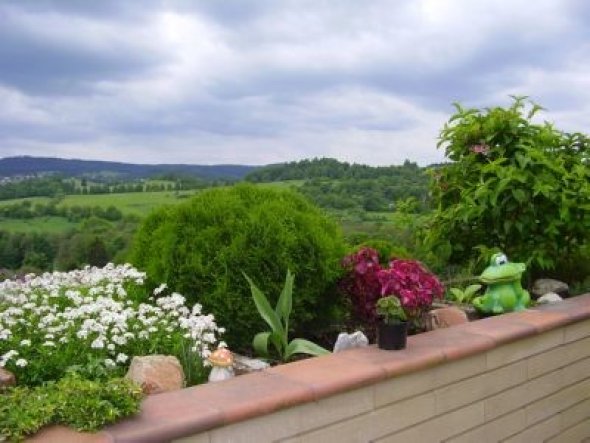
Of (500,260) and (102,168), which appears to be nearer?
(500,260)

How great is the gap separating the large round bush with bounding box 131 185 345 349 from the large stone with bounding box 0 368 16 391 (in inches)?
37.8

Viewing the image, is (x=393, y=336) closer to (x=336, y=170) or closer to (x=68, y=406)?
(x=68, y=406)

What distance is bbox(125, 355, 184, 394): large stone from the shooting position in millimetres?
2068

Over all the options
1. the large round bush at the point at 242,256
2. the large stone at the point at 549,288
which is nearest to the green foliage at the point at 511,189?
the large stone at the point at 549,288

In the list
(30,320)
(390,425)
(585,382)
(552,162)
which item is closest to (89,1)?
(30,320)

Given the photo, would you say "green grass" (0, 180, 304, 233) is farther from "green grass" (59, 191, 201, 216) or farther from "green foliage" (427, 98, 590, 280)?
"green foliage" (427, 98, 590, 280)

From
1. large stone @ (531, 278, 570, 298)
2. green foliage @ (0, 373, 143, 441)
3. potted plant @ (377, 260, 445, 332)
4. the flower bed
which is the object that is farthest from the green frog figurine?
green foliage @ (0, 373, 143, 441)

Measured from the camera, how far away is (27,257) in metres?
3.69

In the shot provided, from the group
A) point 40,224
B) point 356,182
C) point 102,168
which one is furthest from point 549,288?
point 102,168

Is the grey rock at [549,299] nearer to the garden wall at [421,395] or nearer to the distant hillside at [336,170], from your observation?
the garden wall at [421,395]

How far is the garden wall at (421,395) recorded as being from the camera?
1.85m

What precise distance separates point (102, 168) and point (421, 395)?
12.0 feet

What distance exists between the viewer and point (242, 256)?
2.88m

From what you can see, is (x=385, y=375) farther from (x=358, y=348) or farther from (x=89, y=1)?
(x=89, y=1)
